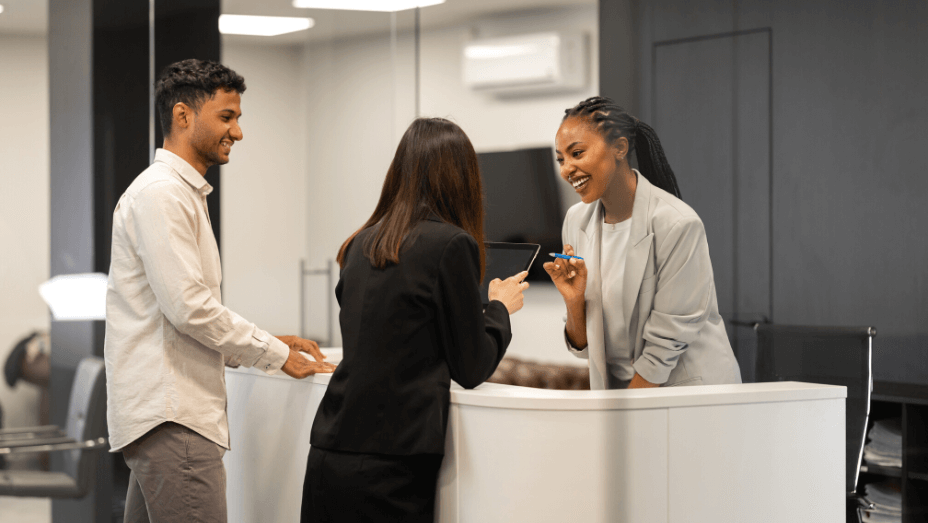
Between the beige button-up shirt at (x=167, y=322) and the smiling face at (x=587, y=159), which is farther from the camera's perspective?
the smiling face at (x=587, y=159)

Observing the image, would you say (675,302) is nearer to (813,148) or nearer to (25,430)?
(813,148)

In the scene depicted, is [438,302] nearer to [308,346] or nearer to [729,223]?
[308,346]

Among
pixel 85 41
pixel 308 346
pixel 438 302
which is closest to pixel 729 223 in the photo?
pixel 438 302

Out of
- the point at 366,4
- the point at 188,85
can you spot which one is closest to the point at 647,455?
the point at 188,85

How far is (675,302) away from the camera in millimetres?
1640

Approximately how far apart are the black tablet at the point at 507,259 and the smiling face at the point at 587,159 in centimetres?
17

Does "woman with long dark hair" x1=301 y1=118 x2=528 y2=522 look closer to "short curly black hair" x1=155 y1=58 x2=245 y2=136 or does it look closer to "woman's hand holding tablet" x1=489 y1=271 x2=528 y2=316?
"woman's hand holding tablet" x1=489 y1=271 x2=528 y2=316

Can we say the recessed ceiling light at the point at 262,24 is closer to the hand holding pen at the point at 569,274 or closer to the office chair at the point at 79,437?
the office chair at the point at 79,437

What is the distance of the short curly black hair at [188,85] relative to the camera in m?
1.63

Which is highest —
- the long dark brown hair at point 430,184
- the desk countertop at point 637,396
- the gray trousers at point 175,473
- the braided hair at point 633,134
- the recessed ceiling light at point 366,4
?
the recessed ceiling light at point 366,4

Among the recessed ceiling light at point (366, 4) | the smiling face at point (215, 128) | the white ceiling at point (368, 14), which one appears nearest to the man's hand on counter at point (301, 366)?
the smiling face at point (215, 128)

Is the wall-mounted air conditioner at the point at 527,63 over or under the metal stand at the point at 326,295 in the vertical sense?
over

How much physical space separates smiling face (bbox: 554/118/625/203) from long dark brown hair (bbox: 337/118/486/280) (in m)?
0.30

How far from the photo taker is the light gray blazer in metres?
1.64
